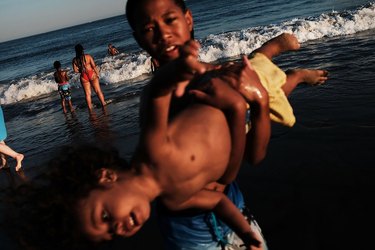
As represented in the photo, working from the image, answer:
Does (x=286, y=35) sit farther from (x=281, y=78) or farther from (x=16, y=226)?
(x=16, y=226)

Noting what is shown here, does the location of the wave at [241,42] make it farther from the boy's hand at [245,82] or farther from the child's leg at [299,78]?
the boy's hand at [245,82]

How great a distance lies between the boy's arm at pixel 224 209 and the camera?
1.84m

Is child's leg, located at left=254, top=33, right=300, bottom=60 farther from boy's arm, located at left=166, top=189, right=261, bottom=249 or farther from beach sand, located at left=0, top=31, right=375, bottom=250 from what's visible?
beach sand, located at left=0, top=31, right=375, bottom=250

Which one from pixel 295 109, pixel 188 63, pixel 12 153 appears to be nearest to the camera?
pixel 188 63

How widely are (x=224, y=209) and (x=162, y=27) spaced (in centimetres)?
104

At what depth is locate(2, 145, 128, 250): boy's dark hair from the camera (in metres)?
1.78

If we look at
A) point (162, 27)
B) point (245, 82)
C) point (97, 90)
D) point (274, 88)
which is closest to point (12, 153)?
point (97, 90)

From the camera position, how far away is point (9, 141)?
9.27m

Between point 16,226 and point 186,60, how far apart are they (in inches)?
58.5

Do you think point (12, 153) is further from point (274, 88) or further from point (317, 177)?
point (274, 88)

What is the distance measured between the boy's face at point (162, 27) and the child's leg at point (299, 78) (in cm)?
72

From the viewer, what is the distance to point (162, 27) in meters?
1.88

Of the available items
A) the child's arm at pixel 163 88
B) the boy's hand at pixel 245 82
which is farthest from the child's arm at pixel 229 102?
the child's arm at pixel 163 88

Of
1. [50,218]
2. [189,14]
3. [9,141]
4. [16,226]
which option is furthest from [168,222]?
[9,141]
